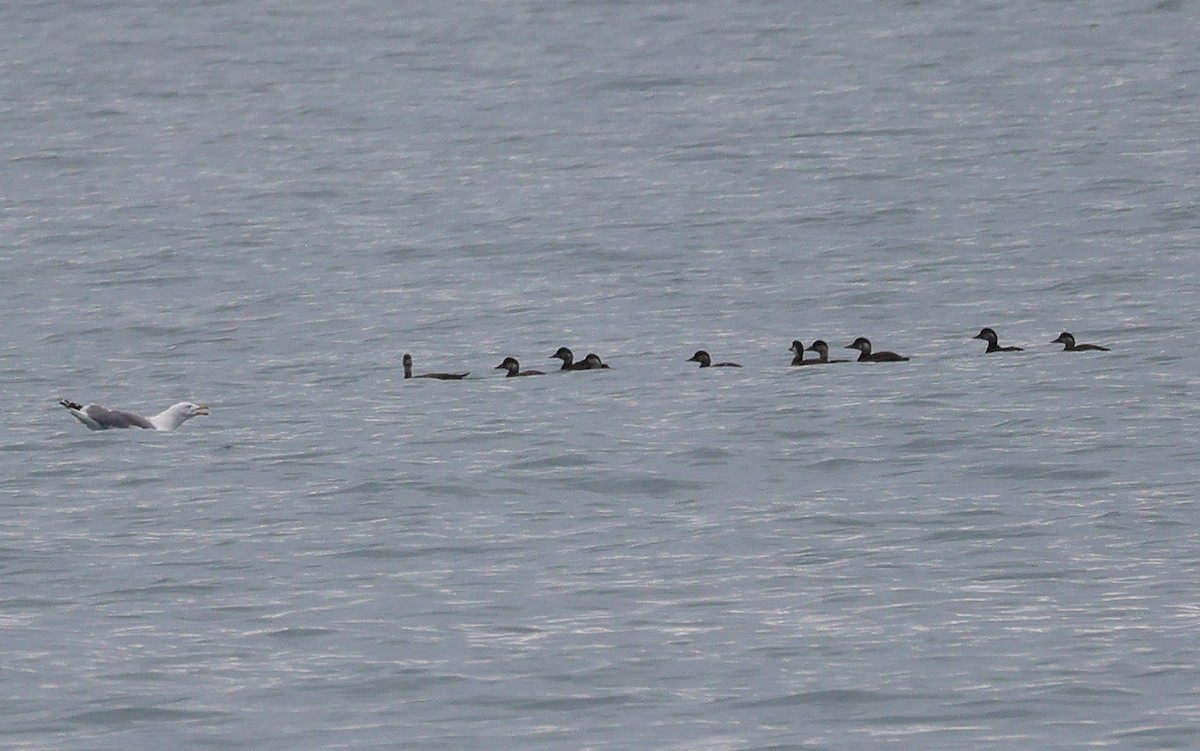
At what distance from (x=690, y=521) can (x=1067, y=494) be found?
311 cm

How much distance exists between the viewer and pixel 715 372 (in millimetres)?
26375

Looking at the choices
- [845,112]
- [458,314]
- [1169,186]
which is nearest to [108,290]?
[458,314]

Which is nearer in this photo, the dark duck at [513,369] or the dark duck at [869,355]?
the dark duck at [869,355]

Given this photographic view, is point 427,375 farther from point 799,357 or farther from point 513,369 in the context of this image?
point 799,357

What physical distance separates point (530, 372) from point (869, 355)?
151 inches

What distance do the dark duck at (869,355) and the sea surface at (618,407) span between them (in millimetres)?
400

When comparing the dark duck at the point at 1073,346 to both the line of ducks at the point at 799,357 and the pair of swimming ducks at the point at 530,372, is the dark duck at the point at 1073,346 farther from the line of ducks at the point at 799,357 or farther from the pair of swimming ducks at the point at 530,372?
the pair of swimming ducks at the point at 530,372

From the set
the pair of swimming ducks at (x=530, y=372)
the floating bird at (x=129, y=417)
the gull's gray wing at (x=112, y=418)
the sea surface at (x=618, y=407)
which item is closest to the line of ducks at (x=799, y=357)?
the pair of swimming ducks at (x=530, y=372)

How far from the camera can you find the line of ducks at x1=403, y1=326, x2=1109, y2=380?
26.7 m

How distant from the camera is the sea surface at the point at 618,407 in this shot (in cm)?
1442

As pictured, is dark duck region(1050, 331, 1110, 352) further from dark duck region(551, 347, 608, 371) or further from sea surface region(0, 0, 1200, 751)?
dark duck region(551, 347, 608, 371)

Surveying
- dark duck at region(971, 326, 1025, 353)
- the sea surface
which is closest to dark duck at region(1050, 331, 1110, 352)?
the sea surface

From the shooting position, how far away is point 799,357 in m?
27.2

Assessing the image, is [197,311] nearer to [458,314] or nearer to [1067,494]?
[458,314]
